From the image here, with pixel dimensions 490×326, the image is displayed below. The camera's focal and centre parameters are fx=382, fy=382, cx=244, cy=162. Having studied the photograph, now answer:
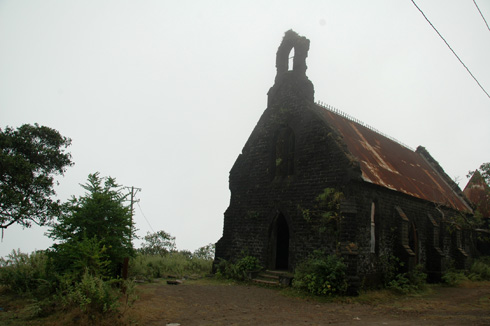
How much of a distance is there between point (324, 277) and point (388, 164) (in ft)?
28.3

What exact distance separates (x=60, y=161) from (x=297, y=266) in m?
15.8

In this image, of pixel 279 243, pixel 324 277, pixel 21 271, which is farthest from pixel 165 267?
pixel 324 277

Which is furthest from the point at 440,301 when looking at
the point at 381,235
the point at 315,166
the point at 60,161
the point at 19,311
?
the point at 60,161

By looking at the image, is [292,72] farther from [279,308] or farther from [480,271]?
[480,271]

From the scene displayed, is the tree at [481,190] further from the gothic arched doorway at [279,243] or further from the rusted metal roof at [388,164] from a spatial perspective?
the gothic arched doorway at [279,243]

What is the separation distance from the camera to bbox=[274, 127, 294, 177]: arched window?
17803 millimetres

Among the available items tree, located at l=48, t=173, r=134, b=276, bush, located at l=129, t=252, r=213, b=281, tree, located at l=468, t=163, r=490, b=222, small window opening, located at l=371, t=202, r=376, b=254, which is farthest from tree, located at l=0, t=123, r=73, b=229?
tree, located at l=468, t=163, r=490, b=222

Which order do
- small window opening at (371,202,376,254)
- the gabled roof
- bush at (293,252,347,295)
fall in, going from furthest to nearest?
the gabled roof → small window opening at (371,202,376,254) → bush at (293,252,347,295)

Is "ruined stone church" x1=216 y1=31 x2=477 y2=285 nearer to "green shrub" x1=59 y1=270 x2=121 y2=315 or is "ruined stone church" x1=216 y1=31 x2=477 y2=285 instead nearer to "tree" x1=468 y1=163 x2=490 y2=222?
"tree" x1=468 y1=163 x2=490 y2=222

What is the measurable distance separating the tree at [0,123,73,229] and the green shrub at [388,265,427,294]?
17.9 m

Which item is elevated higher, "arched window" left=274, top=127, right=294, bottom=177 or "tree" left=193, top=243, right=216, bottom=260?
"arched window" left=274, top=127, right=294, bottom=177

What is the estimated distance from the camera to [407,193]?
17.9 meters

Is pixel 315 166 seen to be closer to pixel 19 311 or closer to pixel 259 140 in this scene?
pixel 259 140

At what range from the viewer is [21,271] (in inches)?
492
